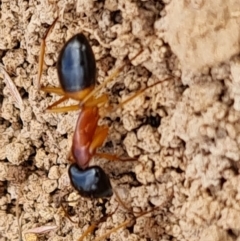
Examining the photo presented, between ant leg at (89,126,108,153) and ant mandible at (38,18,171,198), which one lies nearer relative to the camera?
ant mandible at (38,18,171,198)

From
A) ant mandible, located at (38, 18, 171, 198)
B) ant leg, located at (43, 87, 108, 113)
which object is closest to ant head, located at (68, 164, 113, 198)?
ant mandible, located at (38, 18, 171, 198)

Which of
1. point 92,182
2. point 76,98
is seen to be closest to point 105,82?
point 76,98

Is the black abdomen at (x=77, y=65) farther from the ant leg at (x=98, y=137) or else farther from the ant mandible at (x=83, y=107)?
the ant leg at (x=98, y=137)

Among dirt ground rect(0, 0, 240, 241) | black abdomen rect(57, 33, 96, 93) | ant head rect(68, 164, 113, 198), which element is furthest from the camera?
ant head rect(68, 164, 113, 198)

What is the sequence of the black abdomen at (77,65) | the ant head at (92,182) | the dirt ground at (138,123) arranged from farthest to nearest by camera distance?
the ant head at (92,182)
the black abdomen at (77,65)
the dirt ground at (138,123)

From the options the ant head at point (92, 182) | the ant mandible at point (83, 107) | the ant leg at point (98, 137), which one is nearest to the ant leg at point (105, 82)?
the ant mandible at point (83, 107)

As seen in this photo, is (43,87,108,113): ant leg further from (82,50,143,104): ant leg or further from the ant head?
the ant head

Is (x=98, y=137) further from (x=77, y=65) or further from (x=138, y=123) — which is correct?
(x=77, y=65)
